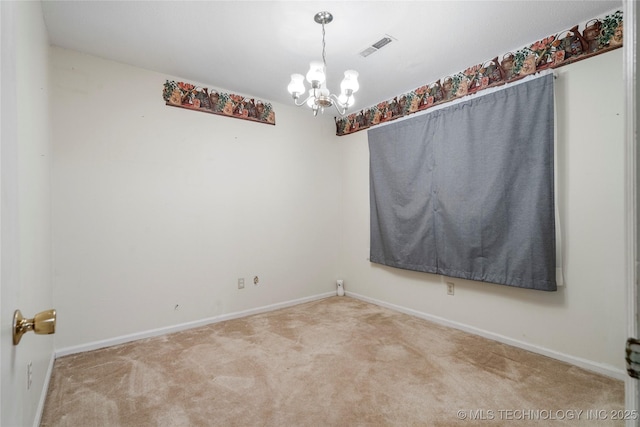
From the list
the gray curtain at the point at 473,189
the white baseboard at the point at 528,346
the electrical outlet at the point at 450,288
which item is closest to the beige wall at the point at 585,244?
the white baseboard at the point at 528,346

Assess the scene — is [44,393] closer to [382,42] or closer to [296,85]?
[296,85]

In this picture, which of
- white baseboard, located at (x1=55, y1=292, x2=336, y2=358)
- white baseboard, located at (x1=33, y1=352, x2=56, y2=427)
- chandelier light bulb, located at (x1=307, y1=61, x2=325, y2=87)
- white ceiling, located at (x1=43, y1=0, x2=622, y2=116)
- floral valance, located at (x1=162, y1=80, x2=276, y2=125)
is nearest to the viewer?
white baseboard, located at (x1=33, y1=352, x2=56, y2=427)

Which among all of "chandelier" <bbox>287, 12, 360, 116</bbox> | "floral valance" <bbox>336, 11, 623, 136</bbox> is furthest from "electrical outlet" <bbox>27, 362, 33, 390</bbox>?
"floral valance" <bbox>336, 11, 623, 136</bbox>

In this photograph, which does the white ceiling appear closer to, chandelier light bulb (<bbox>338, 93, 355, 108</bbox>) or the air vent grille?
the air vent grille

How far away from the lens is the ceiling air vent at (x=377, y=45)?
2.42 metres

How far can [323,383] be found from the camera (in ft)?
6.86

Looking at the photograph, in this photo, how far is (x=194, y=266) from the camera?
3.15m

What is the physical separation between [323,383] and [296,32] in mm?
2564

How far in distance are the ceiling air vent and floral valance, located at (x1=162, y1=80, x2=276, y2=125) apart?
146 cm

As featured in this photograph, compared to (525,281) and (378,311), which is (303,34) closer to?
(525,281)

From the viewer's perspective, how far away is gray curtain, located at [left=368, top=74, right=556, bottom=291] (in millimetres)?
2430

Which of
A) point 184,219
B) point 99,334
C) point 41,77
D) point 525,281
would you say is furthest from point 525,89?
point 99,334

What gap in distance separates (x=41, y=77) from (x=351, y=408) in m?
2.86

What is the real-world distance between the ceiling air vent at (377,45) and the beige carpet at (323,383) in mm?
2545
